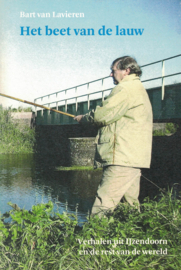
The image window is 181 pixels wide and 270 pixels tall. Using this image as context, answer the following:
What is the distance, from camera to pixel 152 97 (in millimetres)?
9688

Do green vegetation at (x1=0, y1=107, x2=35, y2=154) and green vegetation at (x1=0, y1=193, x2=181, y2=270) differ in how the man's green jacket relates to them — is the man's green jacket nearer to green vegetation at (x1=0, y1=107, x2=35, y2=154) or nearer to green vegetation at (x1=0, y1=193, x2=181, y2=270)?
green vegetation at (x1=0, y1=193, x2=181, y2=270)

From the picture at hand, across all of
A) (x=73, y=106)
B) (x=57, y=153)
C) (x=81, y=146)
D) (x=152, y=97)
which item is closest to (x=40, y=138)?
(x=57, y=153)

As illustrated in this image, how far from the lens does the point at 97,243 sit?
2641 millimetres

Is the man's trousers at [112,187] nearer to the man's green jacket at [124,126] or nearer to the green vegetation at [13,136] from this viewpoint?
the man's green jacket at [124,126]

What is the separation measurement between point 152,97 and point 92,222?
7.29 meters

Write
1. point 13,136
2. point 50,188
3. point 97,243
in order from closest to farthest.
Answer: point 97,243
point 50,188
point 13,136

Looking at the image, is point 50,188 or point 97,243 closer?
point 97,243

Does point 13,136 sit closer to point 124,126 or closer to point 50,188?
point 50,188

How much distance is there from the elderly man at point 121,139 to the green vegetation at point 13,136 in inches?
605

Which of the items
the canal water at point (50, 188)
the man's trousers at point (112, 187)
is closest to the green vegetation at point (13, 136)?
the canal water at point (50, 188)

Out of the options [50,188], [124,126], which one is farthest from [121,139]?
[50,188]

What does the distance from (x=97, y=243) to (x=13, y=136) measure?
716 inches

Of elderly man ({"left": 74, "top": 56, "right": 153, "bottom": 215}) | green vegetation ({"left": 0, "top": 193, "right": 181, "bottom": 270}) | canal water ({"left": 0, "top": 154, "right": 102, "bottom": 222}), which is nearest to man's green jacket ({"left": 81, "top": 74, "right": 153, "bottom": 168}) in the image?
elderly man ({"left": 74, "top": 56, "right": 153, "bottom": 215})

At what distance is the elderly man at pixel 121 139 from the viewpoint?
314cm
